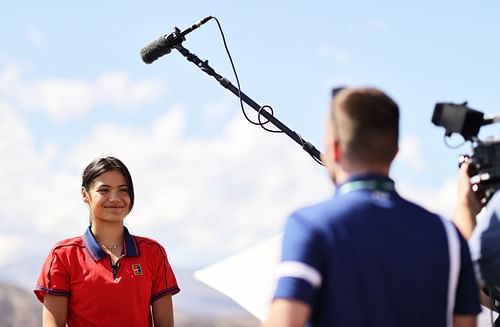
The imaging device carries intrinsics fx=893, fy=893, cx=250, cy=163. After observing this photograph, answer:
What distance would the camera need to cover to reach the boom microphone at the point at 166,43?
15.5 feet

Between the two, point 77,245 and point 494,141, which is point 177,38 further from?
point 494,141

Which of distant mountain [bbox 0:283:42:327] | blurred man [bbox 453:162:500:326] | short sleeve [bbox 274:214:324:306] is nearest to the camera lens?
short sleeve [bbox 274:214:324:306]

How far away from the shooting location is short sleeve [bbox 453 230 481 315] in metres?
2.48

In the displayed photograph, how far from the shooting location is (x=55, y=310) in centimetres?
419

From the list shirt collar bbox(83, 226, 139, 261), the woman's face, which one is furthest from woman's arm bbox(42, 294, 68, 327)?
the woman's face

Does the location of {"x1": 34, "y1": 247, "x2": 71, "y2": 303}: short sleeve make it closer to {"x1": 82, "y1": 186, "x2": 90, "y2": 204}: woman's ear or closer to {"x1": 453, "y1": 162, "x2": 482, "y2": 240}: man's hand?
{"x1": 82, "y1": 186, "x2": 90, "y2": 204}: woman's ear

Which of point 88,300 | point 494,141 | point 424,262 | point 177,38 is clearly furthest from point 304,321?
point 177,38

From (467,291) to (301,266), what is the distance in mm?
547

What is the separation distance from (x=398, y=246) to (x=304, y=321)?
330mm

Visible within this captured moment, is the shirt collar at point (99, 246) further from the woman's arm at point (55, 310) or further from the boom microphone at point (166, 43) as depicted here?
the boom microphone at point (166, 43)

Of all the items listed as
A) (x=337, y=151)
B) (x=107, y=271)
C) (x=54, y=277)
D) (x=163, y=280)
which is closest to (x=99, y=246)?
(x=107, y=271)

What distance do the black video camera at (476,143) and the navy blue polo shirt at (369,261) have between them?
1.22 ft

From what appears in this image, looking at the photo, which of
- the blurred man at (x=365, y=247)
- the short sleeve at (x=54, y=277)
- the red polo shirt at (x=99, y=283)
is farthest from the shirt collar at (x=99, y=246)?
the blurred man at (x=365, y=247)

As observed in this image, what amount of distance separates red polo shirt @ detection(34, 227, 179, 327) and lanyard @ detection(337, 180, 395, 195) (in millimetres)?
2065
